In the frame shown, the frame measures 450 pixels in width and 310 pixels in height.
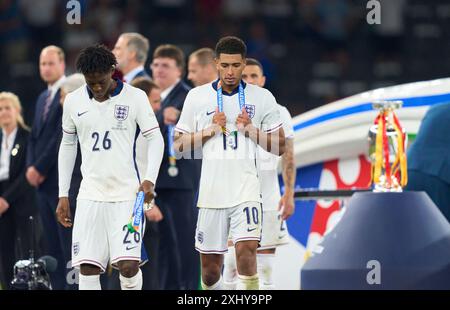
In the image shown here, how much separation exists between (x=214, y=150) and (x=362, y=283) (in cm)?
103

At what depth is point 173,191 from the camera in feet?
26.3

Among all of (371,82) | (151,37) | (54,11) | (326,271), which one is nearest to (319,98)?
(371,82)

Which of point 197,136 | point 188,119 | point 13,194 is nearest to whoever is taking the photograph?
point 197,136

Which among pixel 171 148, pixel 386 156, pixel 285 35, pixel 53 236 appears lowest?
pixel 53 236

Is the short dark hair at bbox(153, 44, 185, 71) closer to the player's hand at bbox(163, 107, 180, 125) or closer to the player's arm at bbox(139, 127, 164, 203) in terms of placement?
the player's hand at bbox(163, 107, 180, 125)

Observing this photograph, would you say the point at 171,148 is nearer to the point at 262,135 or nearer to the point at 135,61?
the point at 135,61

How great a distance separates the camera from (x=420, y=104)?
8633 mm

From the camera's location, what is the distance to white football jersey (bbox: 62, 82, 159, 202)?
5875 mm

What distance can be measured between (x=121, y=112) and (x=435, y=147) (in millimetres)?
1907

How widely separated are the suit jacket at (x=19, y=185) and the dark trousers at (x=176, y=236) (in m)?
1.10

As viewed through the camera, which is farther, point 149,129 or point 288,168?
point 288,168

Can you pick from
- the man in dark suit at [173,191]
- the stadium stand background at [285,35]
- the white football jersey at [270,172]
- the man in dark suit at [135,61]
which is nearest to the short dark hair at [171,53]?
the man in dark suit at [173,191]

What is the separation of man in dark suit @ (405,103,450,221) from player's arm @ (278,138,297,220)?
27.6 inches

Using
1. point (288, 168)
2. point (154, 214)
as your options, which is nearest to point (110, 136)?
point (288, 168)
